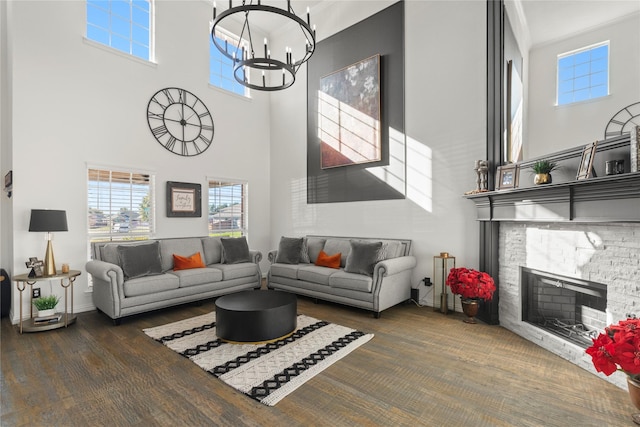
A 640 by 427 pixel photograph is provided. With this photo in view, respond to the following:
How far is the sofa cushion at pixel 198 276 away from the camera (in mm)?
4285

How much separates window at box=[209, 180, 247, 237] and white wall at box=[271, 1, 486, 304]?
2.02 metres

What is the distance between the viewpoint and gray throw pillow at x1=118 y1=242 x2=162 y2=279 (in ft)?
13.1

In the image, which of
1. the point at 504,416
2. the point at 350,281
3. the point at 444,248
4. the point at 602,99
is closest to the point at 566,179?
the point at 602,99

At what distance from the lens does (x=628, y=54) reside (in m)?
2.47

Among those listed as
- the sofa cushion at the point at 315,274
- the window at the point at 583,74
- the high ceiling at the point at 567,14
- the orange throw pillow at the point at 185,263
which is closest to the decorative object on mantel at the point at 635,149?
the window at the point at 583,74

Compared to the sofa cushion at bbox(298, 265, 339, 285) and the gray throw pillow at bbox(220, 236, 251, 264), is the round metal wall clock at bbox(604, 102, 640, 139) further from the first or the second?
the gray throw pillow at bbox(220, 236, 251, 264)

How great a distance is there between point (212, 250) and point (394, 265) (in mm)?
2946

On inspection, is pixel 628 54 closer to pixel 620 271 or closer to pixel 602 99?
pixel 602 99

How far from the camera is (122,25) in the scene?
476 centimetres

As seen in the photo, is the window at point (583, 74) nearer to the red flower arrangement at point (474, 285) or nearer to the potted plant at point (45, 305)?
the red flower arrangement at point (474, 285)

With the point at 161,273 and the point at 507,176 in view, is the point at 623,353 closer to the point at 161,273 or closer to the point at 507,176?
the point at 507,176

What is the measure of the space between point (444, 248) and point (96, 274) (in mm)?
4403

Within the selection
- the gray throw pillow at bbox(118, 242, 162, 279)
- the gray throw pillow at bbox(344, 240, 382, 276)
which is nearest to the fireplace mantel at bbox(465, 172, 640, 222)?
the gray throw pillow at bbox(344, 240, 382, 276)

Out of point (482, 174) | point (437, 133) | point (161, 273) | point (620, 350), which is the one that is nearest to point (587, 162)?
point (482, 174)
